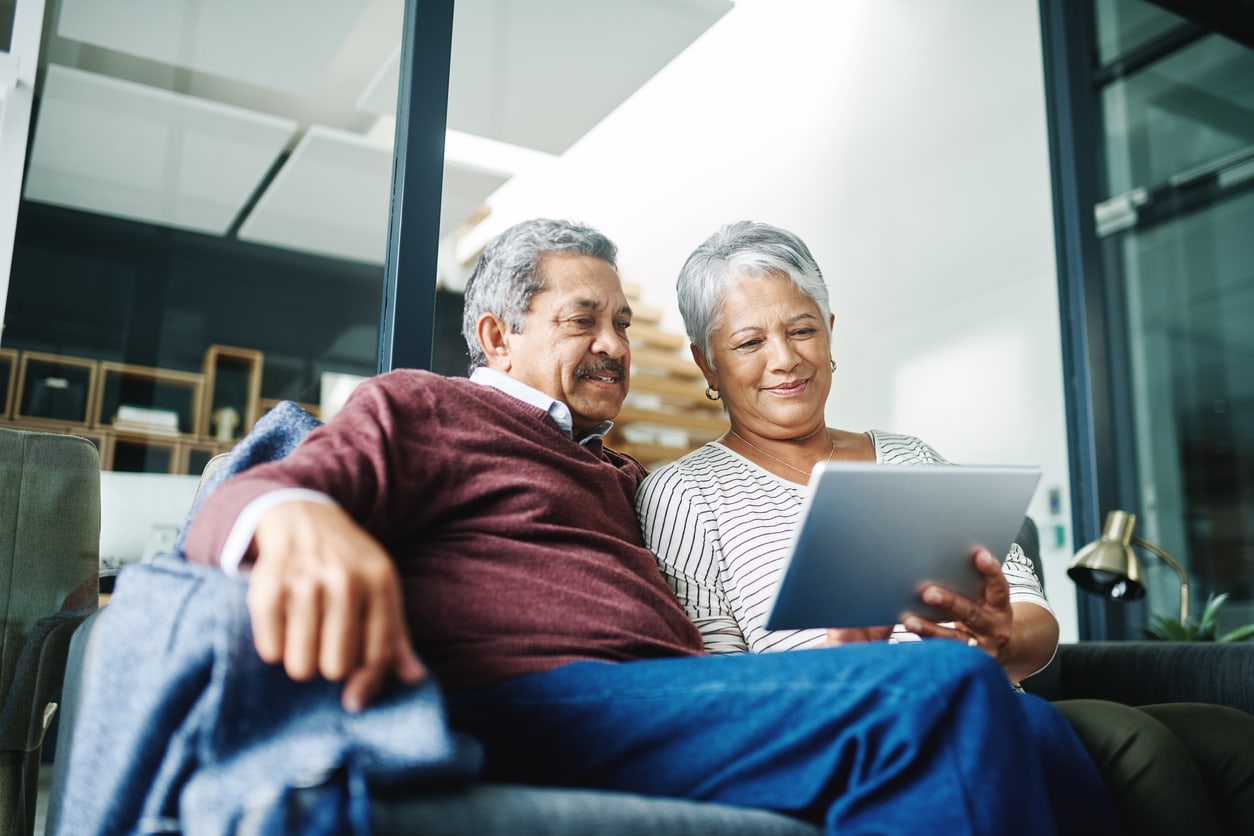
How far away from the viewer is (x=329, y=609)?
2.43 feet

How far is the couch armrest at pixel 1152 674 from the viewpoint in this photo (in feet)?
5.58

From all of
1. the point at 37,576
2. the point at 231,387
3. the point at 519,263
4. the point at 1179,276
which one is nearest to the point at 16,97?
the point at 37,576

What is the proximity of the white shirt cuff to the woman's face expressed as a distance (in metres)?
0.94

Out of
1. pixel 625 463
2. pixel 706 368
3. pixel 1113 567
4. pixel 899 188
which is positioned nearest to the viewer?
pixel 625 463

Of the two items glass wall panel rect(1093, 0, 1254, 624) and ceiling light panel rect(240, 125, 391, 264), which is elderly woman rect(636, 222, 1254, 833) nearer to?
ceiling light panel rect(240, 125, 391, 264)

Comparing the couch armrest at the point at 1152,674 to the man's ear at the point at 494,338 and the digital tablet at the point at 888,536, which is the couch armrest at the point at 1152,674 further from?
the man's ear at the point at 494,338

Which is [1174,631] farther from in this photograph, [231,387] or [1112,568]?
[231,387]

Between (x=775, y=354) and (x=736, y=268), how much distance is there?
16 centimetres

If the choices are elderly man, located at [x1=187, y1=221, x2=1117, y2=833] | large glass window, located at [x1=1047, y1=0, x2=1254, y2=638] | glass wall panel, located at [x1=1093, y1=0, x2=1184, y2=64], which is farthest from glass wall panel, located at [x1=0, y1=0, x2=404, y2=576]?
glass wall panel, located at [x1=1093, y1=0, x2=1184, y2=64]

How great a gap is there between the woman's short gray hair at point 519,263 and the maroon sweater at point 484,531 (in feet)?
0.76

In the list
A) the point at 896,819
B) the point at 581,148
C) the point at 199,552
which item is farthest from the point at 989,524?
the point at 581,148

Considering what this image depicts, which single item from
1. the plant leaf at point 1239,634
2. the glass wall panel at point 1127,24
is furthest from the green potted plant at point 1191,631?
the glass wall panel at point 1127,24

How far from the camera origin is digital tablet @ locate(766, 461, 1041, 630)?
104cm

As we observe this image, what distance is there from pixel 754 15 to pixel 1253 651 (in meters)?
1.81
